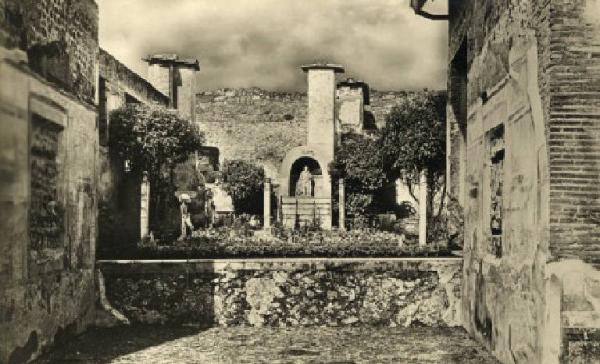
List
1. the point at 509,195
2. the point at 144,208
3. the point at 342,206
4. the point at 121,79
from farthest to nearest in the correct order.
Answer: the point at 342,206
the point at 121,79
the point at 144,208
the point at 509,195

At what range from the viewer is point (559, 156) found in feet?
16.9

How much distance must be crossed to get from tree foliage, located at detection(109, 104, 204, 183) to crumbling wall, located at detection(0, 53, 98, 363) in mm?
11040

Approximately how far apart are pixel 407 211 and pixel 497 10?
23408 millimetres

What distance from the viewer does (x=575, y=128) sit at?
5145 millimetres

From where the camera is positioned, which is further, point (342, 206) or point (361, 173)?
point (361, 173)

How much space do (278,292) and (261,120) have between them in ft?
97.7

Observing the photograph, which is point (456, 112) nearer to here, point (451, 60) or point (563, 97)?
point (451, 60)

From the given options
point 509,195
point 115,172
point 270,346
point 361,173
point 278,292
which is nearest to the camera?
point 509,195

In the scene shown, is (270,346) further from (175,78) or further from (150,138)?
(175,78)

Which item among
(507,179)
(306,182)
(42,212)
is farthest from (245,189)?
(507,179)

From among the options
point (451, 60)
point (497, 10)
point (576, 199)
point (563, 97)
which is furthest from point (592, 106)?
point (451, 60)

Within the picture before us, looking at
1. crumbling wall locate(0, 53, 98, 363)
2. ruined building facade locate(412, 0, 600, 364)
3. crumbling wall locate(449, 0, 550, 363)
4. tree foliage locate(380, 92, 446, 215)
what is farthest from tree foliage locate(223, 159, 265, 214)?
ruined building facade locate(412, 0, 600, 364)

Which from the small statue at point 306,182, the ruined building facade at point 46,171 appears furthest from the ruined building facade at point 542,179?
the small statue at point 306,182

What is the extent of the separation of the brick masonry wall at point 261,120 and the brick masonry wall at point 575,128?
31.4m
